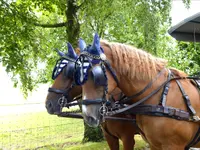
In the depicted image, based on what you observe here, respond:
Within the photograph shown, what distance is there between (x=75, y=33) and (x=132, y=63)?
16.3 ft

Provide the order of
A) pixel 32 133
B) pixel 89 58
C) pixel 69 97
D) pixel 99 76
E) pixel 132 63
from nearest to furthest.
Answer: pixel 99 76
pixel 89 58
pixel 132 63
pixel 69 97
pixel 32 133

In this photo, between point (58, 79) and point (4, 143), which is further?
point (4, 143)

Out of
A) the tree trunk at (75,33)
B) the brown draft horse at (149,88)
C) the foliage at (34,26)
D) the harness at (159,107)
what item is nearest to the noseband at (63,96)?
the harness at (159,107)

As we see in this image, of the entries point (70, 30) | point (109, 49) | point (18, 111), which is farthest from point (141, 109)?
point (18, 111)

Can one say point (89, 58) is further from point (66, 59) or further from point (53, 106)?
point (53, 106)

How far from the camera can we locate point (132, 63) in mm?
2652

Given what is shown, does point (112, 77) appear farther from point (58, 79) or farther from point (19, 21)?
point (19, 21)

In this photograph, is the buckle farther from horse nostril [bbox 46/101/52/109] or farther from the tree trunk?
the tree trunk

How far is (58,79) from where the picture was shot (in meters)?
3.48

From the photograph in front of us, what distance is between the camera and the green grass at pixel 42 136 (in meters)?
6.92

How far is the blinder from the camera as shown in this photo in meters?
2.41

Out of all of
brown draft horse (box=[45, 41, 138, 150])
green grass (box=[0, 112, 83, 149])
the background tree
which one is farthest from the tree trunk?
brown draft horse (box=[45, 41, 138, 150])

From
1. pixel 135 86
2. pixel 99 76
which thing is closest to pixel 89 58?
pixel 99 76

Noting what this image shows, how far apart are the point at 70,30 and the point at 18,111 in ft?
11.6
